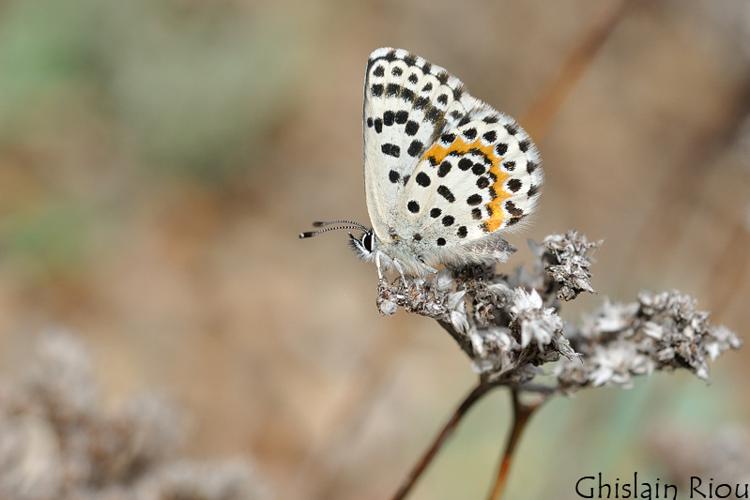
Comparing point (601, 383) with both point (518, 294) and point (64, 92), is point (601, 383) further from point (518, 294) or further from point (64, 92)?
point (64, 92)

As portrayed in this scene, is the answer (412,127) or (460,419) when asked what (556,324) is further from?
(412,127)


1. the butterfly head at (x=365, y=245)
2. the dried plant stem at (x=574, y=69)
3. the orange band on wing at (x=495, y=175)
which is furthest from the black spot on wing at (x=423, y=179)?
the dried plant stem at (x=574, y=69)

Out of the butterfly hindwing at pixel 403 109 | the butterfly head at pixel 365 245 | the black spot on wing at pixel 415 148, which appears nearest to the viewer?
Answer: the butterfly hindwing at pixel 403 109

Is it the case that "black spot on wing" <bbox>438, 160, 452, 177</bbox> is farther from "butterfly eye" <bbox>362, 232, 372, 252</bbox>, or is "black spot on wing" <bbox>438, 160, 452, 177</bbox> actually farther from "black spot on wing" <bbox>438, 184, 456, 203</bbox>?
"butterfly eye" <bbox>362, 232, 372, 252</bbox>

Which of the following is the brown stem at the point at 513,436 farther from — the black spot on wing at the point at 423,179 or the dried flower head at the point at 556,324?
the black spot on wing at the point at 423,179

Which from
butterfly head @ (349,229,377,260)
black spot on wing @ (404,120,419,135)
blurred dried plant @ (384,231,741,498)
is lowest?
blurred dried plant @ (384,231,741,498)

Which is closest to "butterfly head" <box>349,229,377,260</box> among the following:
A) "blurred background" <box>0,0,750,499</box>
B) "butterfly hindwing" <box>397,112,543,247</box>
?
"butterfly hindwing" <box>397,112,543,247</box>

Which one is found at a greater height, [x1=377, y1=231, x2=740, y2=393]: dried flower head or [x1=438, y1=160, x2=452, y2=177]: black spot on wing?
[x1=438, y1=160, x2=452, y2=177]: black spot on wing
